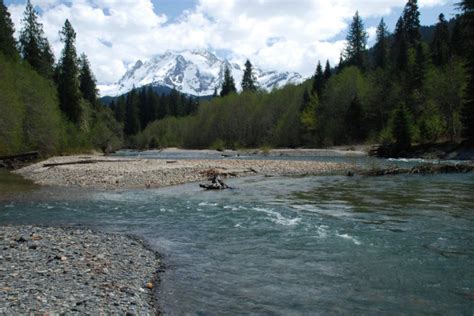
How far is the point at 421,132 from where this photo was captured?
2111 inches

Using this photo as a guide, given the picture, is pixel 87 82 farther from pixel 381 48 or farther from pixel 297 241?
pixel 297 241

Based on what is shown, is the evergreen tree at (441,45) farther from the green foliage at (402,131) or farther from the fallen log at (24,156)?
the fallen log at (24,156)

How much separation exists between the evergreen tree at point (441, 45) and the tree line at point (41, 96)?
219ft

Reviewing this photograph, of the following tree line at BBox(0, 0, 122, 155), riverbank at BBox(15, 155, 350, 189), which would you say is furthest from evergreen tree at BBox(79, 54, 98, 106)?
riverbank at BBox(15, 155, 350, 189)

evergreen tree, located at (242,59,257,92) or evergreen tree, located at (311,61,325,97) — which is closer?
evergreen tree, located at (311,61,325,97)

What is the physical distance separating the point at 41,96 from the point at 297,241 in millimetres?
45965

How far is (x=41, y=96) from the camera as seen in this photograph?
48.3 metres

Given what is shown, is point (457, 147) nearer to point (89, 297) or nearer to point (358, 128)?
point (358, 128)

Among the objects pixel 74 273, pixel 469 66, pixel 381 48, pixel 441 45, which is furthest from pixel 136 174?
pixel 381 48

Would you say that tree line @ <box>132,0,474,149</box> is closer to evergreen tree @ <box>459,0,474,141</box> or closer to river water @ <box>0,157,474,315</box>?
evergreen tree @ <box>459,0,474,141</box>

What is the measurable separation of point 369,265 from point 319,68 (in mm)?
84283

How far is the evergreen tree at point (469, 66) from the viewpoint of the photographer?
4186cm

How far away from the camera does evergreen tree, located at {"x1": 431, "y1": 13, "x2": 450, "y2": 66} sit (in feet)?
258

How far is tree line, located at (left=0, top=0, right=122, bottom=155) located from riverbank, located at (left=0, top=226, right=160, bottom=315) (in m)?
31.8
